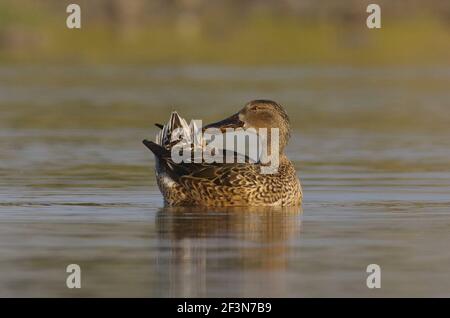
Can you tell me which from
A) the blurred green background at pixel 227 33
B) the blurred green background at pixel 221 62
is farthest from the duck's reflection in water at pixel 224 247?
the blurred green background at pixel 227 33

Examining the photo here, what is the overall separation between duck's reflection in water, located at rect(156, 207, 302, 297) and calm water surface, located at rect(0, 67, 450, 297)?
0.04 ft

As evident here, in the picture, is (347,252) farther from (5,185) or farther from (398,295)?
(5,185)

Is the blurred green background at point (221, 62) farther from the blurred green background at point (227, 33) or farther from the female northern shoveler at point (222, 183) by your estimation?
the female northern shoveler at point (222, 183)

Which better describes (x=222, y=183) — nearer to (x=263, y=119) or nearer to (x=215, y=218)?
(x=215, y=218)

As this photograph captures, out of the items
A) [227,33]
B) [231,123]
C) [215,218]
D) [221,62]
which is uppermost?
[227,33]

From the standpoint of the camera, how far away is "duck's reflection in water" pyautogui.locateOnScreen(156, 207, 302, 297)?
972cm

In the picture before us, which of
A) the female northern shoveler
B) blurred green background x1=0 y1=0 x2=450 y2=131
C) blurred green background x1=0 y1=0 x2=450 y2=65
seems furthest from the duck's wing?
blurred green background x1=0 y1=0 x2=450 y2=65

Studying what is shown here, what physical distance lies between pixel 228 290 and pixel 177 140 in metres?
4.36

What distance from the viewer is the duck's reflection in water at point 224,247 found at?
31.9ft

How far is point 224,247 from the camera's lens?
36.2ft

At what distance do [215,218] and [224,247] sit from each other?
152 centimetres

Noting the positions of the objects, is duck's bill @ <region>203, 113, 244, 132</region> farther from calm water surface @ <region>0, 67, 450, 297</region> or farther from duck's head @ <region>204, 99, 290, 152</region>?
calm water surface @ <region>0, 67, 450, 297</region>

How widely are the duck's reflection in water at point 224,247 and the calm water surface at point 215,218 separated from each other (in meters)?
0.01

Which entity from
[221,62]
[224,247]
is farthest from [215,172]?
[221,62]
